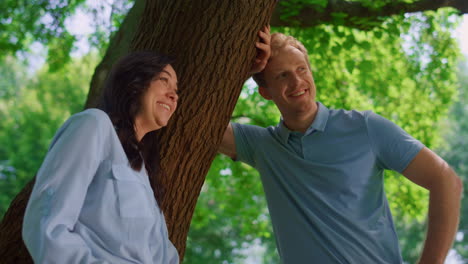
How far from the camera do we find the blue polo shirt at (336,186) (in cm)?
309

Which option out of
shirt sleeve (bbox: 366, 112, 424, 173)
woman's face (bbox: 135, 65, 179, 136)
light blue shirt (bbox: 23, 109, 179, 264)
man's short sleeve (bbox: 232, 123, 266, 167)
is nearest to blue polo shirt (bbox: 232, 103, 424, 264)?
shirt sleeve (bbox: 366, 112, 424, 173)

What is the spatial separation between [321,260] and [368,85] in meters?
6.19

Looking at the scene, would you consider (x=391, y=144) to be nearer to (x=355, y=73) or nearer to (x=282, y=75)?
(x=282, y=75)

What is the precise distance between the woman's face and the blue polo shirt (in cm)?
107

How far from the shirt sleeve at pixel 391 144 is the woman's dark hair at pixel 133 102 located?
1.32 m

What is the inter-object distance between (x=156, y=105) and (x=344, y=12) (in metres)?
4.58

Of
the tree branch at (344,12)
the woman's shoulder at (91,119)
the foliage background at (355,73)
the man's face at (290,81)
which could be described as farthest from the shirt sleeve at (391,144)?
the foliage background at (355,73)

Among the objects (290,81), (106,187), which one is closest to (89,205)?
(106,187)

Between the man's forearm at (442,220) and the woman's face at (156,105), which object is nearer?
the woman's face at (156,105)

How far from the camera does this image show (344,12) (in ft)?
21.5

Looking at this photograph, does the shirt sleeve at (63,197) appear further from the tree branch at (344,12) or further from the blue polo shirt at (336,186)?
the tree branch at (344,12)

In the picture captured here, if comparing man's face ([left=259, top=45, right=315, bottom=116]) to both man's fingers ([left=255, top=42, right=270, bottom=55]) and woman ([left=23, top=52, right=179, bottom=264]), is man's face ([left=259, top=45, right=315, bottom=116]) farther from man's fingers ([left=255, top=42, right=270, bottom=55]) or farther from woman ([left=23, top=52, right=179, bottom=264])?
woman ([left=23, top=52, right=179, bottom=264])

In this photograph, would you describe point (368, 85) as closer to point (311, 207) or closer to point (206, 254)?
point (311, 207)

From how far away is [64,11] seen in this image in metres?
8.84
